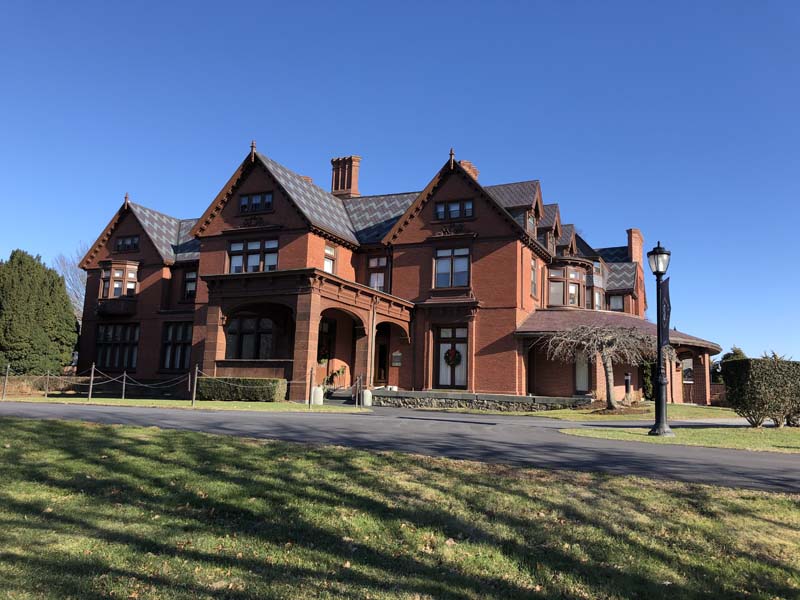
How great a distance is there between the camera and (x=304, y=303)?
1093 inches

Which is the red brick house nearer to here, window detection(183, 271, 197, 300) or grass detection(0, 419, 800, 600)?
window detection(183, 271, 197, 300)

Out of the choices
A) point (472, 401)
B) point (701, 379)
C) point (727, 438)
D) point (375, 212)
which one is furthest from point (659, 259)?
point (701, 379)

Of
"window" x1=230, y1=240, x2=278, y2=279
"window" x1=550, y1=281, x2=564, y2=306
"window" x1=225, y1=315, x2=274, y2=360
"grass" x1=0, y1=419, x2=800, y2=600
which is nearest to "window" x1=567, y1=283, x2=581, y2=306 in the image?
"window" x1=550, y1=281, x2=564, y2=306

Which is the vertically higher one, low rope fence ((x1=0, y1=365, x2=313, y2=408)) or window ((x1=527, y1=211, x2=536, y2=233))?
window ((x1=527, y1=211, x2=536, y2=233))

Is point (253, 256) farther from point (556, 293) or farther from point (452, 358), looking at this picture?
point (556, 293)

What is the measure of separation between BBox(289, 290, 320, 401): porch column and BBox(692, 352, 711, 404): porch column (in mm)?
24355

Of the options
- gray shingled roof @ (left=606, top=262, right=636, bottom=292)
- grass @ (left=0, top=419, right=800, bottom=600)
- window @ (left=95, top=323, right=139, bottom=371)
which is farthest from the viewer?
gray shingled roof @ (left=606, top=262, right=636, bottom=292)

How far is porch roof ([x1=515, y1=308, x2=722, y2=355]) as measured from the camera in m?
31.8

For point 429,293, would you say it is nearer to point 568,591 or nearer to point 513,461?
point 513,461

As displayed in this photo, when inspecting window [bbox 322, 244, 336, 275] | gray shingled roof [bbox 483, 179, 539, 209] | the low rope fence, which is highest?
gray shingled roof [bbox 483, 179, 539, 209]

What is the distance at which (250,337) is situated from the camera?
34.2 m

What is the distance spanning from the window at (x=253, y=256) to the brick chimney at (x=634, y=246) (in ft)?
99.1

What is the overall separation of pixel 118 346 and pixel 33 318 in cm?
534

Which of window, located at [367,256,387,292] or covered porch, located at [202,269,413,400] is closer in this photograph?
covered porch, located at [202,269,413,400]
